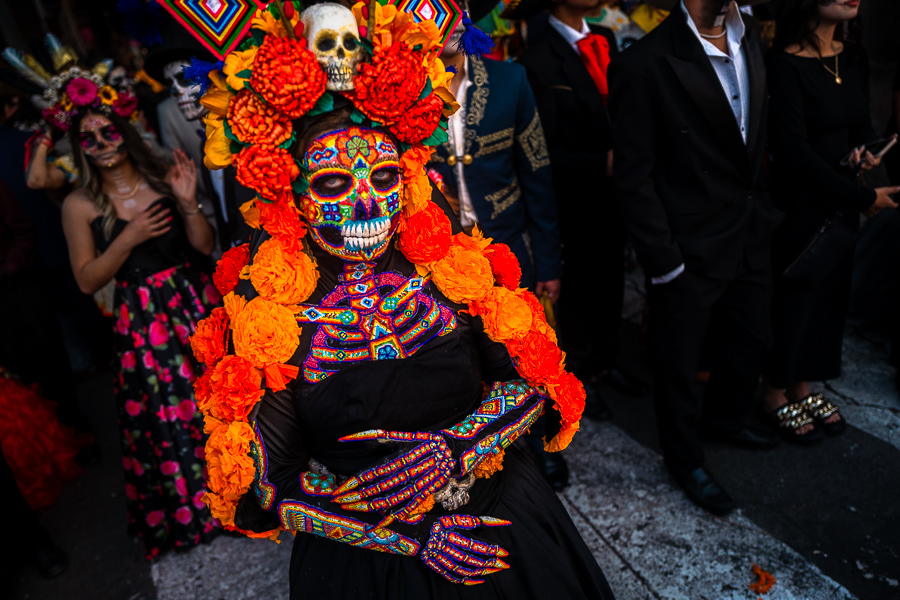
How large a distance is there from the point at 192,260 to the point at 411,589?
2438 mm

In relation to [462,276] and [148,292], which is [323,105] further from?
[148,292]

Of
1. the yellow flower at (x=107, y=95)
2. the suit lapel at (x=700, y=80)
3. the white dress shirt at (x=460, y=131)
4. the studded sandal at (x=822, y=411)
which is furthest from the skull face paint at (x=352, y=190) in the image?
the studded sandal at (x=822, y=411)

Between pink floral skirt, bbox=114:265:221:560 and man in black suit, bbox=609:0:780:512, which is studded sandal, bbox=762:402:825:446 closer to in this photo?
man in black suit, bbox=609:0:780:512

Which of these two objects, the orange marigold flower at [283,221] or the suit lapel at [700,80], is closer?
the orange marigold flower at [283,221]

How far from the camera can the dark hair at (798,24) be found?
308cm

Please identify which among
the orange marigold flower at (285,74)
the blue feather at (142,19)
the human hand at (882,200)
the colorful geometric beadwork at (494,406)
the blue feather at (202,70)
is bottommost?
the human hand at (882,200)

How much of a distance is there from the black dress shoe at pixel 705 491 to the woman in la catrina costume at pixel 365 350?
53.8 inches

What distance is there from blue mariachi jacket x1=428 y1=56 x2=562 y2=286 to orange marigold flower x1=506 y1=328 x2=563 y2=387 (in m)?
1.25

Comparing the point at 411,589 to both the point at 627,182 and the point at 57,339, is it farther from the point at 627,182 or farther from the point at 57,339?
the point at 57,339

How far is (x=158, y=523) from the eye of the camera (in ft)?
10.6

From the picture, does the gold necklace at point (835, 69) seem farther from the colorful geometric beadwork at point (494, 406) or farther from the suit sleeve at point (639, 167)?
the colorful geometric beadwork at point (494, 406)

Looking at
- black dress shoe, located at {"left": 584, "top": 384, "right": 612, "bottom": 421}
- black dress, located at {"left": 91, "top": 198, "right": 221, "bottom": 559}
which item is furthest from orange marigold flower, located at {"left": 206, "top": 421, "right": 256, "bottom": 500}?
black dress shoe, located at {"left": 584, "top": 384, "right": 612, "bottom": 421}

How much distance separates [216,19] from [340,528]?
145cm

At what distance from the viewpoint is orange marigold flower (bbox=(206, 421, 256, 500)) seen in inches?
62.1
